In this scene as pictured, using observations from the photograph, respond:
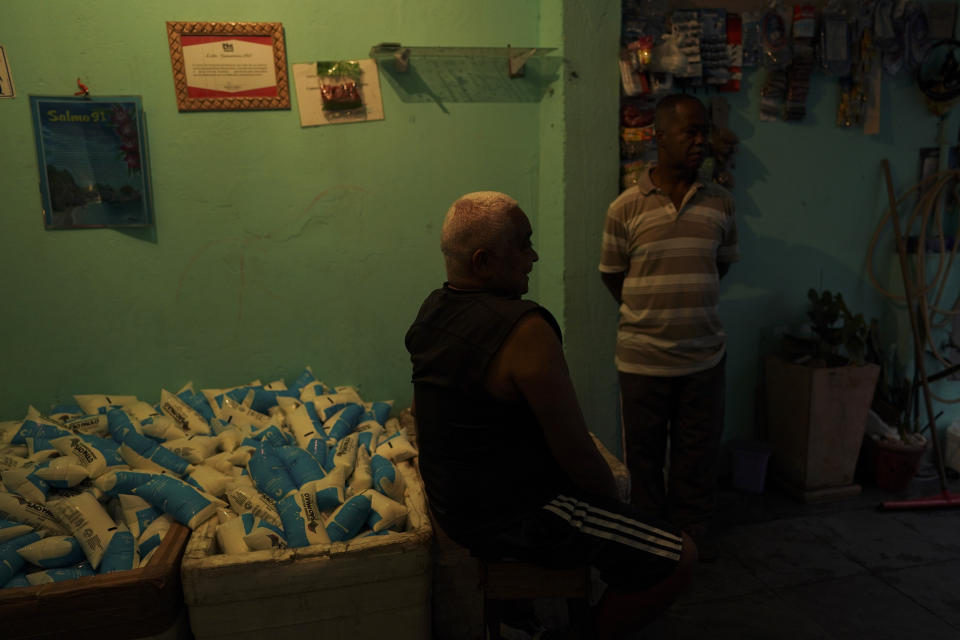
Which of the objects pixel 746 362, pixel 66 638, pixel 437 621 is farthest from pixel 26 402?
pixel 746 362

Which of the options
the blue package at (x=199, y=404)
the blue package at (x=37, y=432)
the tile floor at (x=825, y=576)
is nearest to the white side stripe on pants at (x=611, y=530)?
the tile floor at (x=825, y=576)

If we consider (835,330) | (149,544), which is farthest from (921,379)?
(149,544)

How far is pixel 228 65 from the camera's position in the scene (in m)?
2.54

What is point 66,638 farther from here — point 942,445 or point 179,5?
point 942,445

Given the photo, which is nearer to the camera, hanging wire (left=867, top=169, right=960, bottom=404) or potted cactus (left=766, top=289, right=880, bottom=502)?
potted cactus (left=766, top=289, right=880, bottom=502)

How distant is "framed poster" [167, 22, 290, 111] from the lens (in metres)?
2.50

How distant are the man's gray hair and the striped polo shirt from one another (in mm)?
1217

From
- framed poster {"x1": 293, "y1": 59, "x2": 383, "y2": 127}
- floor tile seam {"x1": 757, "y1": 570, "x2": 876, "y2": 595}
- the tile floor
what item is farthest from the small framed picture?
floor tile seam {"x1": 757, "y1": 570, "x2": 876, "y2": 595}

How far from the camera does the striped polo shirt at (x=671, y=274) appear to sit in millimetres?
2471

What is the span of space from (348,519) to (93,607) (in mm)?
687

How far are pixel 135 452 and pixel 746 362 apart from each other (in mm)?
3006

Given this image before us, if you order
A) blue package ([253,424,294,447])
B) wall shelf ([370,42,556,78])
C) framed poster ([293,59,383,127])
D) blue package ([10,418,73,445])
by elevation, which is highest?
wall shelf ([370,42,556,78])

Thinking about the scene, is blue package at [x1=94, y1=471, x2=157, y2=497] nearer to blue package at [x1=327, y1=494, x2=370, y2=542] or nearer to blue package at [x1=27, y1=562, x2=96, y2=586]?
blue package at [x1=27, y1=562, x2=96, y2=586]

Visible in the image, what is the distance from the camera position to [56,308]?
2562mm
